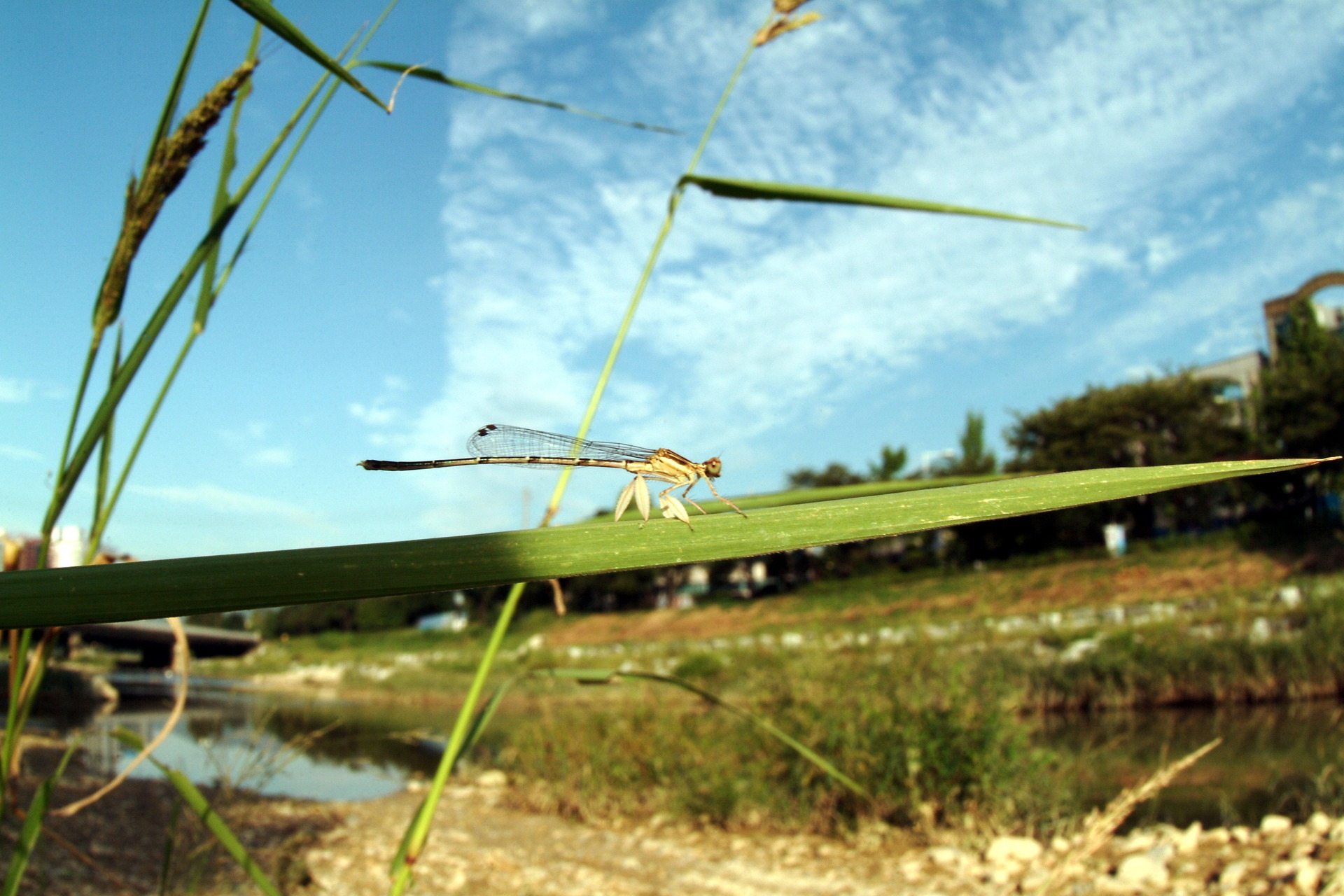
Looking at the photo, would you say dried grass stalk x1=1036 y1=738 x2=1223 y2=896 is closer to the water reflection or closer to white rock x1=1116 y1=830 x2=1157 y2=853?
white rock x1=1116 y1=830 x2=1157 y2=853

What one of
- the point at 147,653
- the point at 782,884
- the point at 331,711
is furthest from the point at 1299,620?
the point at 147,653

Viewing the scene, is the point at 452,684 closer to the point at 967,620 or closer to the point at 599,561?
the point at 967,620

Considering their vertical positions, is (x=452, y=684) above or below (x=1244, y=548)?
below

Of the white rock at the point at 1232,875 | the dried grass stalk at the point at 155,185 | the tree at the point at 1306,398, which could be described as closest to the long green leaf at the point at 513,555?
the dried grass stalk at the point at 155,185

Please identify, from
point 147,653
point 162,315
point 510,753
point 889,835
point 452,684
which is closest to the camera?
point 162,315

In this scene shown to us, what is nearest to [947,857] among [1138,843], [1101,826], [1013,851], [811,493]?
[1013,851]

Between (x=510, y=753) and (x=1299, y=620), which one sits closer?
(x=510, y=753)

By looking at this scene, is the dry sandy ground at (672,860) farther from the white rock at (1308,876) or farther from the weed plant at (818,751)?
the weed plant at (818,751)
